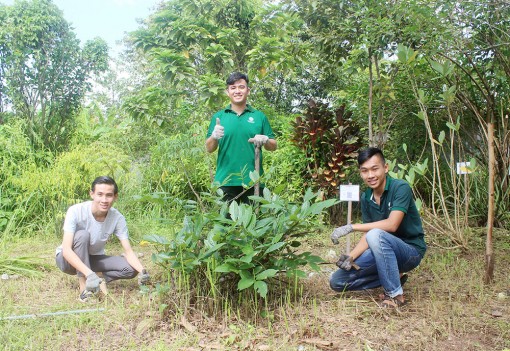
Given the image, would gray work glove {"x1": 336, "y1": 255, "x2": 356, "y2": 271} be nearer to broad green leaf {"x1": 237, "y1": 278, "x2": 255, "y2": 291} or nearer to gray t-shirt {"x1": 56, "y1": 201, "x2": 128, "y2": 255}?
broad green leaf {"x1": 237, "y1": 278, "x2": 255, "y2": 291}

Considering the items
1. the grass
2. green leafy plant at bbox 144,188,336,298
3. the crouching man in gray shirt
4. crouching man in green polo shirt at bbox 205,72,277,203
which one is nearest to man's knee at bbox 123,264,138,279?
the crouching man in gray shirt

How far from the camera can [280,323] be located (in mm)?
2330

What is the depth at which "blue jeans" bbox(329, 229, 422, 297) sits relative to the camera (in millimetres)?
2572

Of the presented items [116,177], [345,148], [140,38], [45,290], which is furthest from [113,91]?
[45,290]

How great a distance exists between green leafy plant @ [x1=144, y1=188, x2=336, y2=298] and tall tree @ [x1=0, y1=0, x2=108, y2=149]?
4.63m

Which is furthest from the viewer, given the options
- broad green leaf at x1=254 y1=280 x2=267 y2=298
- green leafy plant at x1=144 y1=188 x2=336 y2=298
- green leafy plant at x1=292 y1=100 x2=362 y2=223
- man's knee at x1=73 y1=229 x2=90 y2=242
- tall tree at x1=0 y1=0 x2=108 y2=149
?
tall tree at x1=0 y1=0 x2=108 y2=149

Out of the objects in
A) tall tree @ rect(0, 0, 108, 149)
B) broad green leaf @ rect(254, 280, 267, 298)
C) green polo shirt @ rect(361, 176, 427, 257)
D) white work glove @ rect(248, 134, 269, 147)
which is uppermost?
tall tree @ rect(0, 0, 108, 149)

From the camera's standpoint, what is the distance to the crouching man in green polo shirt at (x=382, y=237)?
2.58m

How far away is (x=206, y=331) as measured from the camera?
2248 millimetres

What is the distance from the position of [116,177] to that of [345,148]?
9.52 feet

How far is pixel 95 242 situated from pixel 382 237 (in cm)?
198

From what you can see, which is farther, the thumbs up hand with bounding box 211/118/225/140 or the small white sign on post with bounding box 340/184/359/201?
the small white sign on post with bounding box 340/184/359/201

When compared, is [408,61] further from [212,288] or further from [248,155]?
[212,288]

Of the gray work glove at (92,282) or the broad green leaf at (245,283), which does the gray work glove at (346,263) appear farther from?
the gray work glove at (92,282)
